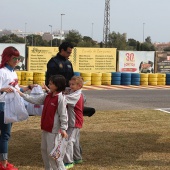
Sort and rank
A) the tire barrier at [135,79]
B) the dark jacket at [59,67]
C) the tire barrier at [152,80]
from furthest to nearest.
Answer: the tire barrier at [152,80]
the tire barrier at [135,79]
the dark jacket at [59,67]

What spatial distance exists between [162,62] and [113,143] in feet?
69.7

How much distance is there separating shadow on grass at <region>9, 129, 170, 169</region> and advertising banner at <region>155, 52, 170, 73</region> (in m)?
19.8

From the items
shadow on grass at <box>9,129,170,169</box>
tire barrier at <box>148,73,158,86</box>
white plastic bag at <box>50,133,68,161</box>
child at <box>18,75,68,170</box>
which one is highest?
child at <box>18,75,68,170</box>

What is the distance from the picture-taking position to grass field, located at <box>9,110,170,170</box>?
6.43 m

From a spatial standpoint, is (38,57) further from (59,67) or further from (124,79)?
(59,67)

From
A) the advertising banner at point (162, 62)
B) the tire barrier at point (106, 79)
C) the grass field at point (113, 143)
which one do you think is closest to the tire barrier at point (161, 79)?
the tire barrier at point (106, 79)

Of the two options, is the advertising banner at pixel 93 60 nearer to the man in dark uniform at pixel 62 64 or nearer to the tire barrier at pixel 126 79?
the tire barrier at pixel 126 79

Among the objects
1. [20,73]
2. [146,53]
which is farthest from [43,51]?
[146,53]

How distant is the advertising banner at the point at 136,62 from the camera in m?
26.5

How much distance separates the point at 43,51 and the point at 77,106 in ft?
60.0

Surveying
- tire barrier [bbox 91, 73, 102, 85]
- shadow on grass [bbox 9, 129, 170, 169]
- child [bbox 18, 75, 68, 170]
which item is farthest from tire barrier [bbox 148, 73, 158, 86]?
child [bbox 18, 75, 68, 170]

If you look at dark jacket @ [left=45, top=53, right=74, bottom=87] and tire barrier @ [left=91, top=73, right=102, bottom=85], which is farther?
tire barrier @ [left=91, top=73, right=102, bottom=85]

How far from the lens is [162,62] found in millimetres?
28484

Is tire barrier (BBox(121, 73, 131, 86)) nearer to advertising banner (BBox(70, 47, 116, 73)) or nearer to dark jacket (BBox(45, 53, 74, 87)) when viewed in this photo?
advertising banner (BBox(70, 47, 116, 73))
